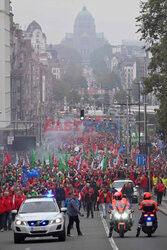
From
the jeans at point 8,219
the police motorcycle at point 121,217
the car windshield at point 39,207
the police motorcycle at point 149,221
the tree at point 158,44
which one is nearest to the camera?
the police motorcycle at point 149,221

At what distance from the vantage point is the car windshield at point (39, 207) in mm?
22922

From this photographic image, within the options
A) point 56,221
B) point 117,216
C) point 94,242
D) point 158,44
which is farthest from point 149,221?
point 158,44

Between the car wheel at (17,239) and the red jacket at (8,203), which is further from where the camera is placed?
the red jacket at (8,203)

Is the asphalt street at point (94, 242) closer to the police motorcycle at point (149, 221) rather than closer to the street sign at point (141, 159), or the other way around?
the police motorcycle at point (149, 221)

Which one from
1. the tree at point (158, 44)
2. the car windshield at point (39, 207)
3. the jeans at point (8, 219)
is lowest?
Answer: the jeans at point (8, 219)

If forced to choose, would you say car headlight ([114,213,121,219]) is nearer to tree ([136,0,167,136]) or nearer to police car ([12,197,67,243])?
police car ([12,197,67,243])

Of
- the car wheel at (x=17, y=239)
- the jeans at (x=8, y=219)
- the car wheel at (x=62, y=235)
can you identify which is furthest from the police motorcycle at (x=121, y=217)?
the jeans at (x=8, y=219)

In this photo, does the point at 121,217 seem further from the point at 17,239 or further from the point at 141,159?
the point at 141,159

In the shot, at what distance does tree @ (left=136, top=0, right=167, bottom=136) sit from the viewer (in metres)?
41.8

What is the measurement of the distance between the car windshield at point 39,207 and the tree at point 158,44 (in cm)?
1907

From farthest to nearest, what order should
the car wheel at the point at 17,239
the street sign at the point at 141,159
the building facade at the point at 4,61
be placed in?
the building facade at the point at 4,61 → the street sign at the point at 141,159 → the car wheel at the point at 17,239

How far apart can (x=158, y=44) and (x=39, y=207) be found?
72.4ft

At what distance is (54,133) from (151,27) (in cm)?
7902

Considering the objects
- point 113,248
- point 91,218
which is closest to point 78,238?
point 113,248
